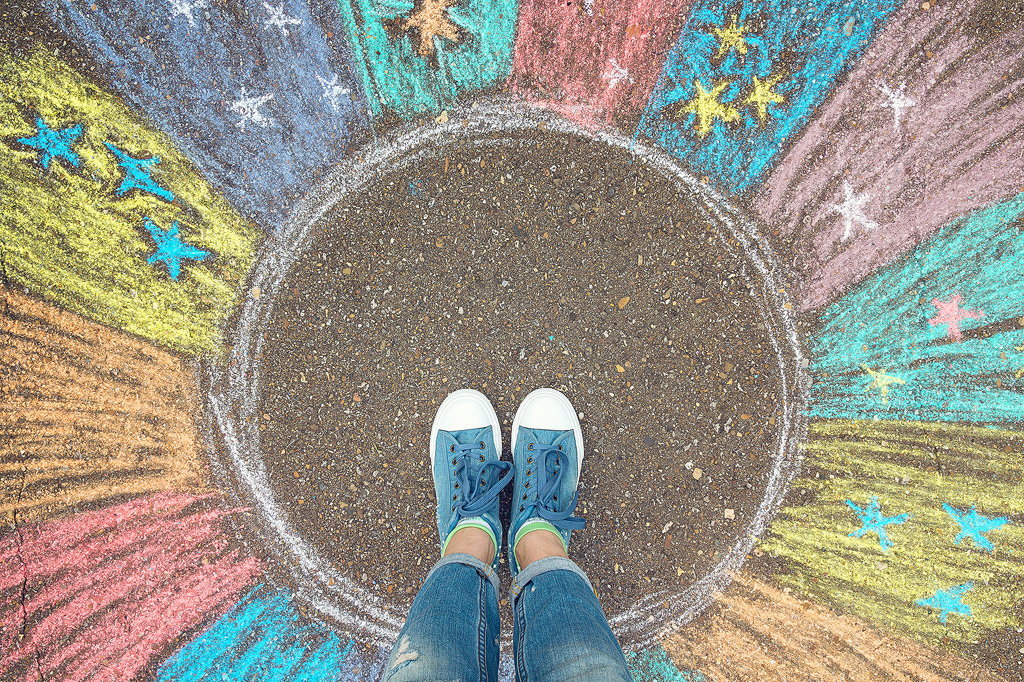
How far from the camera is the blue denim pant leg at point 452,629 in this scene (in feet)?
4.93

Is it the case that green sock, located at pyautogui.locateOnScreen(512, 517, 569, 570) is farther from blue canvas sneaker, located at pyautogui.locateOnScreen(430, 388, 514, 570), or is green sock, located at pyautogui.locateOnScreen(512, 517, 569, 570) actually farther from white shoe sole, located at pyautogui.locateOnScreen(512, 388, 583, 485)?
white shoe sole, located at pyautogui.locateOnScreen(512, 388, 583, 485)

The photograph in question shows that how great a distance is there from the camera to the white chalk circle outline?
6.66 ft

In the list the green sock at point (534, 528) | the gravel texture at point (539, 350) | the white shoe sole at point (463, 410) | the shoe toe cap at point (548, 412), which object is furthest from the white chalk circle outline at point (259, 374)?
the shoe toe cap at point (548, 412)

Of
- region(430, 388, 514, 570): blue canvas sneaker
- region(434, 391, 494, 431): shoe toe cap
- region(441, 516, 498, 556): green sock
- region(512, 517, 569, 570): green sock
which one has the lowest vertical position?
region(512, 517, 569, 570): green sock

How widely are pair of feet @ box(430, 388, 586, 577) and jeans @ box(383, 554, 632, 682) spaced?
0.59 ft

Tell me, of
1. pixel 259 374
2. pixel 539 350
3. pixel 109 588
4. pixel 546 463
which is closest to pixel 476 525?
pixel 546 463

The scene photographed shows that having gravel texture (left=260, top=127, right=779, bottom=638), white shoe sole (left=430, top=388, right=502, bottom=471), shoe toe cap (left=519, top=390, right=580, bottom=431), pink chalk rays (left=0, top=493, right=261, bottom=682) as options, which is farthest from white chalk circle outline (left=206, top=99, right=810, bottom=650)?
shoe toe cap (left=519, top=390, right=580, bottom=431)

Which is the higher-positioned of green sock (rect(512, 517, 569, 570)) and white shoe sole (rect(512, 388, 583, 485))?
white shoe sole (rect(512, 388, 583, 485))

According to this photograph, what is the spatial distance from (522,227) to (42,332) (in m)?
2.22

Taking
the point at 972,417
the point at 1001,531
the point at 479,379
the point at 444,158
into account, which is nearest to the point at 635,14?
the point at 444,158

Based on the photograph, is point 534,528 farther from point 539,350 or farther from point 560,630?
point 539,350

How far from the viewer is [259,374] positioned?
6.84 ft

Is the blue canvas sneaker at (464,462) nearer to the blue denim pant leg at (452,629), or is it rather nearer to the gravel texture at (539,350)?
the gravel texture at (539,350)

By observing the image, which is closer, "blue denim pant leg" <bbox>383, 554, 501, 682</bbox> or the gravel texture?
"blue denim pant leg" <bbox>383, 554, 501, 682</bbox>
